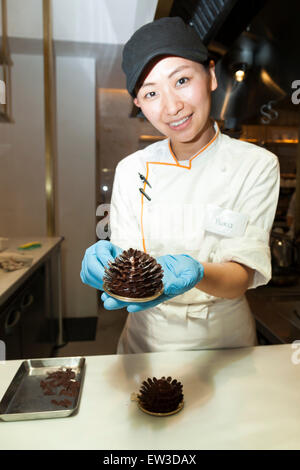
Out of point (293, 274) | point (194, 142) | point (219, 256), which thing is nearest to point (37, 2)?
point (194, 142)

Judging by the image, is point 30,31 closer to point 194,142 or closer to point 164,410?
point 194,142

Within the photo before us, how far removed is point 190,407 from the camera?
808 mm

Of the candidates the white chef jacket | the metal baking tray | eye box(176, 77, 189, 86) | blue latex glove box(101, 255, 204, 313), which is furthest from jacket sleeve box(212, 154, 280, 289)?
the metal baking tray

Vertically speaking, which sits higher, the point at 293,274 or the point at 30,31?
the point at 30,31

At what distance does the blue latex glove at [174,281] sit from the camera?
26.8 inches

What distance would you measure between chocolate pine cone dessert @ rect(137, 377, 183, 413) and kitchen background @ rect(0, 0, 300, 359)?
492mm

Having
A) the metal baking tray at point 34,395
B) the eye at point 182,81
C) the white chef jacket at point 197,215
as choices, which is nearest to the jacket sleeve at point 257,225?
the white chef jacket at point 197,215

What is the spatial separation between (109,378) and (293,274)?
867 mm

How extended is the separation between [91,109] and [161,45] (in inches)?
14.3

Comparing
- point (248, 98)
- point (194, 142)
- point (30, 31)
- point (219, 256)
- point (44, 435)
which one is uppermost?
point (30, 31)

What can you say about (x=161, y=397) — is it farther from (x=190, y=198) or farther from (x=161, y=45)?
(x=161, y=45)

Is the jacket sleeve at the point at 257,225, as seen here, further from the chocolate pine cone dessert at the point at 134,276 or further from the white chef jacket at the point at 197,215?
the chocolate pine cone dessert at the point at 134,276

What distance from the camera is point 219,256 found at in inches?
39.3

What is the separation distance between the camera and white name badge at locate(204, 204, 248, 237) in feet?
3.20
